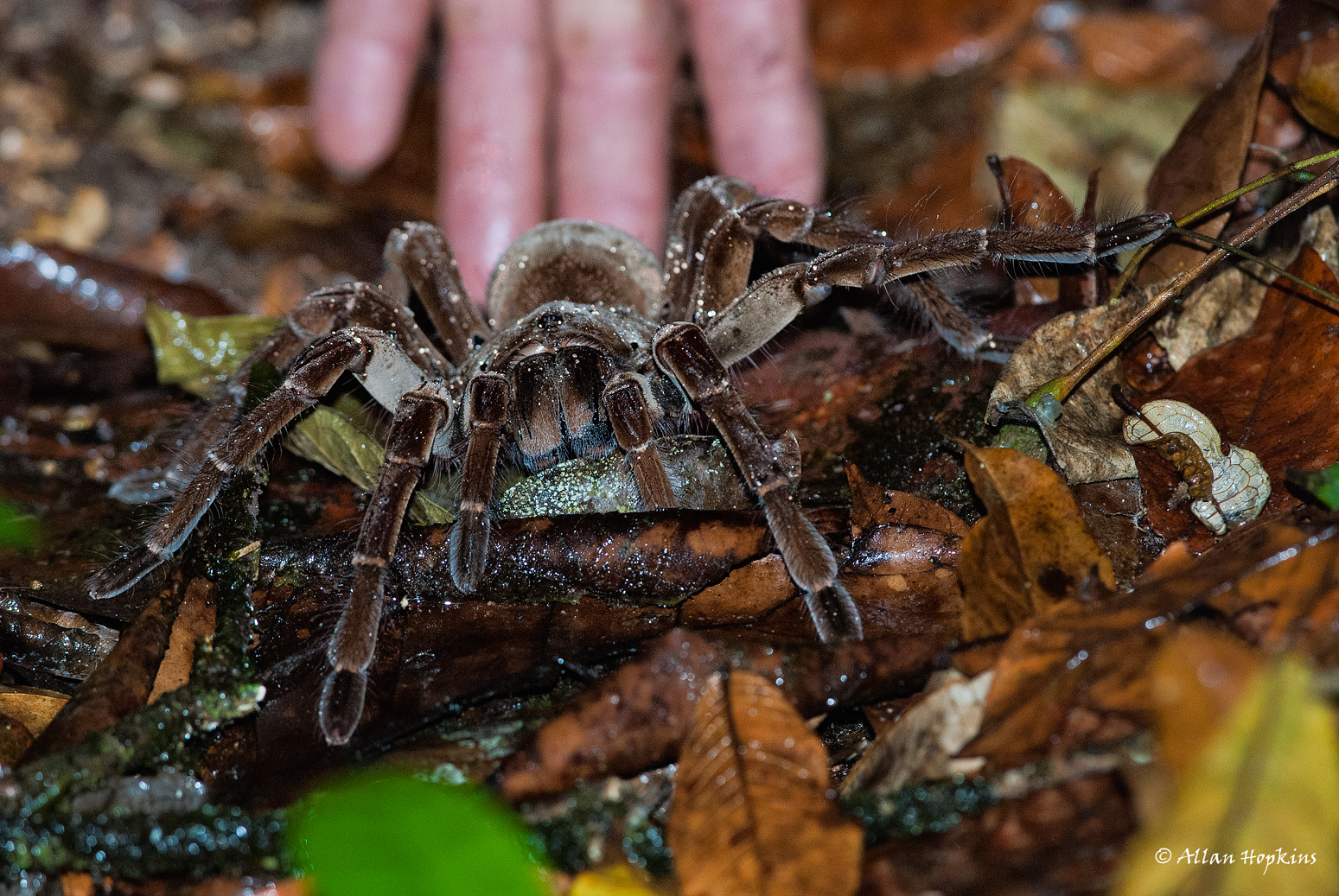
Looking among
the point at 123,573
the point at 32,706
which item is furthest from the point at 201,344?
the point at 32,706

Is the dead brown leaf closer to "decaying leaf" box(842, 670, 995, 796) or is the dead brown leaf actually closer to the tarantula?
the tarantula

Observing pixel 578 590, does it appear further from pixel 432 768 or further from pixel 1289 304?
pixel 1289 304

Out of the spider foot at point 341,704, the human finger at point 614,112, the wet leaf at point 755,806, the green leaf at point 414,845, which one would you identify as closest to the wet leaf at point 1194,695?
the wet leaf at point 755,806

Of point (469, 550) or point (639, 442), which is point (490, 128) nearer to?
point (639, 442)

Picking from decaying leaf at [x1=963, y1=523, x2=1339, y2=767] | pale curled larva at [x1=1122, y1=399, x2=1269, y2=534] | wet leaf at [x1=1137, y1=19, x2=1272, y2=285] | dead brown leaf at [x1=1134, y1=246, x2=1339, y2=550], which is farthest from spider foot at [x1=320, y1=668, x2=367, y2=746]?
wet leaf at [x1=1137, y1=19, x2=1272, y2=285]

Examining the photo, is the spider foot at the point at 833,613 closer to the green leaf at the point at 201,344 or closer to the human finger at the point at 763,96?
the green leaf at the point at 201,344

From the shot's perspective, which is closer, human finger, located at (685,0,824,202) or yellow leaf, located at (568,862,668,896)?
yellow leaf, located at (568,862,668,896)

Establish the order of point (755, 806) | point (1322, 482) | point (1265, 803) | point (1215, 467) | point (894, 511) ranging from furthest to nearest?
point (894, 511), point (1215, 467), point (1322, 482), point (755, 806), point (1265, 803)
